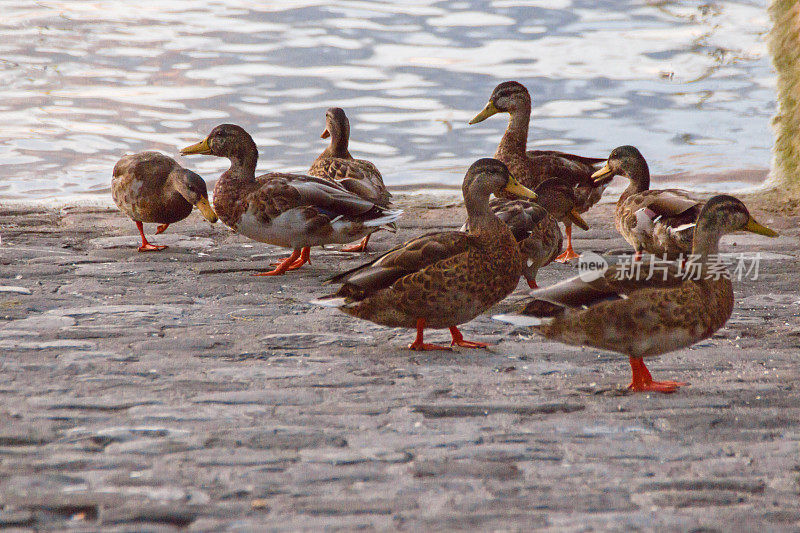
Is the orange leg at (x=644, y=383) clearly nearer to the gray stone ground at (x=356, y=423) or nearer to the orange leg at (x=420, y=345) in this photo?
the gray stone ground at (x=356, y=423)

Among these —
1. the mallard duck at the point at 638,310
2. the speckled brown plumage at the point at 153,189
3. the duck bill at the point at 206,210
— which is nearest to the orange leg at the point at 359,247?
the duck bill at the point at 206,210

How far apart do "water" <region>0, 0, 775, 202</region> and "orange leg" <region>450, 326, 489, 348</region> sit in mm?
4936

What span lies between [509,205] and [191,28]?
11.6 m

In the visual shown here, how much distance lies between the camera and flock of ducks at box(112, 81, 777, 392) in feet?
13.9

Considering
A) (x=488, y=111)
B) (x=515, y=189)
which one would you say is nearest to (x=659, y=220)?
(x=515, y=189)

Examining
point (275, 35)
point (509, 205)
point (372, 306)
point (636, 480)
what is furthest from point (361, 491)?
point (275, 35)

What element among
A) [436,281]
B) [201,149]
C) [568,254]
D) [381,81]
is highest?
[381,81]

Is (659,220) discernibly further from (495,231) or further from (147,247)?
(147,247)

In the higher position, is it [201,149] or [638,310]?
[201,149]

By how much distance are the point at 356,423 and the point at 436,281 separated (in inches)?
47.4

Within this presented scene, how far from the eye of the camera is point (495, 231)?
503 centimetres

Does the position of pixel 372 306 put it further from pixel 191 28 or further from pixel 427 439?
pixel 191 28

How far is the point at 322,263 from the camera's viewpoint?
7293 mm

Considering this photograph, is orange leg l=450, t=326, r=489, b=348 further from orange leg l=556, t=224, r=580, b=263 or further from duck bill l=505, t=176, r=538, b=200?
orange leg l=556, t=224, r=580, b=263
